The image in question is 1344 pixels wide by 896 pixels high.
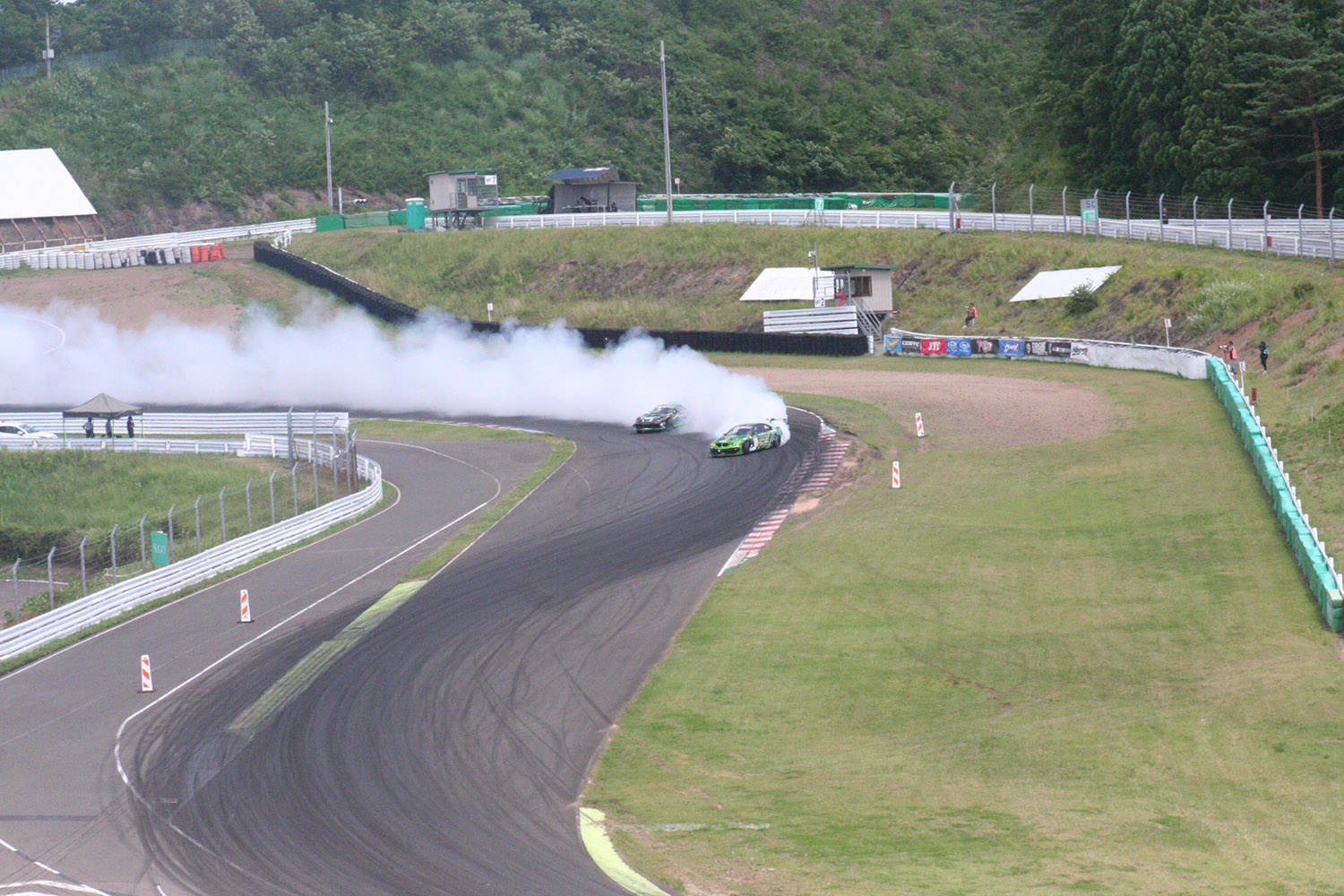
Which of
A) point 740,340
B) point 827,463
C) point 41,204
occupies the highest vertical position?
point 41,204

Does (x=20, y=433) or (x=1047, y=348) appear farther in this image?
(x=1047, y=348)

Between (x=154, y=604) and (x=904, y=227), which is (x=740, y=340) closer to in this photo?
(x=904, y=227)

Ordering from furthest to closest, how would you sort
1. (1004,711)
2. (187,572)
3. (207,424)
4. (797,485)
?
1. (207,424)
2. (797,485)
3. (187,572)
4. (1004,711)

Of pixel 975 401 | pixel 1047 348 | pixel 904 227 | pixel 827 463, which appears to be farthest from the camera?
pixel 904 227

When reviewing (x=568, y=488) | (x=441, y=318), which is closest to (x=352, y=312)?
(x=441, y=318)

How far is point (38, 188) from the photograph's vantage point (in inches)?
3935

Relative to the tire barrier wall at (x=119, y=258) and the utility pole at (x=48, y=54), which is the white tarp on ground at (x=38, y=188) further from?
the utility pole at (x=48, y=54)

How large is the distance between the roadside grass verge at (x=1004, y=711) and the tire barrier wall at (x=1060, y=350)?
636 inches

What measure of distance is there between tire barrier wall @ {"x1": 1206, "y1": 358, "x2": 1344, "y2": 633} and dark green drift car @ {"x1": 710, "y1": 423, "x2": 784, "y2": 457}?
47.4ft

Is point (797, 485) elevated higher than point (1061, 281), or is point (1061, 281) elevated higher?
point (1061, 281)

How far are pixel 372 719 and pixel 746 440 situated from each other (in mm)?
23566

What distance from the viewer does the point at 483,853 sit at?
55.8 feet

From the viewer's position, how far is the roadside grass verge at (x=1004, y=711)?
1645 cm

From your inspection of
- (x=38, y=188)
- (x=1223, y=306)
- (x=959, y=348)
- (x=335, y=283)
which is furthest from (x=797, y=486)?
(x=38, y=188)
